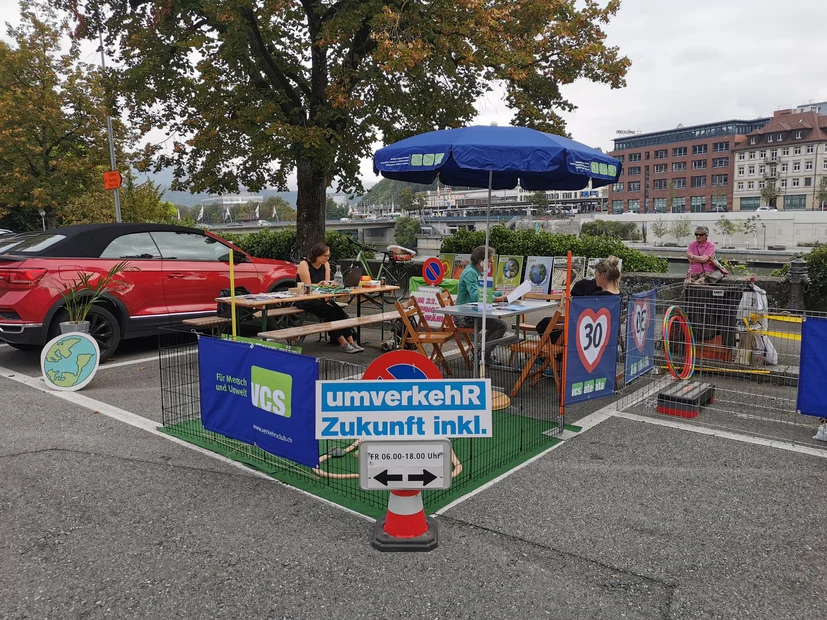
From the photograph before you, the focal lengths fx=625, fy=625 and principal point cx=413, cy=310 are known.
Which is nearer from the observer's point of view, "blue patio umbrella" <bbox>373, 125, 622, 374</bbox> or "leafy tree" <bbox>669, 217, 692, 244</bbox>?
"blue patio umbrella" <bbox>373, 125, 622, 374</bbox>

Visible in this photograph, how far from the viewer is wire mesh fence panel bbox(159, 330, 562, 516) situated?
14.5 feet

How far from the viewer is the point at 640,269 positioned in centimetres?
A: 1202

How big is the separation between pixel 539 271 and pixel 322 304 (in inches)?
207

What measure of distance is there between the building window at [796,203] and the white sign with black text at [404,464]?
409 feet

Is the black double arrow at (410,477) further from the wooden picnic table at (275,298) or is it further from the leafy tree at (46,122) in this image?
the leafy tree at (46,122)

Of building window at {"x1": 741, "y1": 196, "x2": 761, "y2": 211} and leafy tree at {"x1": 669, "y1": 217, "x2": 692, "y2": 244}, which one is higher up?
building window at {"x1": 741, "y1": 196, "x2": 761, "y2": 211}

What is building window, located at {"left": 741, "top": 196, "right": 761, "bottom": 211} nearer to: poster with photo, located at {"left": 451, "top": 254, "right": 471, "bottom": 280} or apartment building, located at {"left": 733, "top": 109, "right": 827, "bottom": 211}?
apartment building, located at {"left": 733, "top": 109, "right": 827, "bottom": 211}

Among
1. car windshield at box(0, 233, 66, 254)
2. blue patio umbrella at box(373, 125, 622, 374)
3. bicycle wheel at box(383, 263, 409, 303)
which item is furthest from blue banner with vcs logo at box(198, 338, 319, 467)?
bicycle wheel at box(383, 263, 409, 303)

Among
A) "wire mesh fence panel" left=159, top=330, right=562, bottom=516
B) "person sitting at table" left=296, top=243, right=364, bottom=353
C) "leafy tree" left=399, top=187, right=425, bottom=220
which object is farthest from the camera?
"leafy tree" left=399, top=187, right=425, bottom=220

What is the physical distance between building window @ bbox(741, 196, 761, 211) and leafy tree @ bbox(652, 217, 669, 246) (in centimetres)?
3146

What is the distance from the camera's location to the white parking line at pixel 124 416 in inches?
177

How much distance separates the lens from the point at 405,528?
3.65m

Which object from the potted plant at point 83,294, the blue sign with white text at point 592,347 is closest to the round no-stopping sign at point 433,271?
the potted plant at point 83,294

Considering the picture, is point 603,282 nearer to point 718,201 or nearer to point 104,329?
point 104,329
